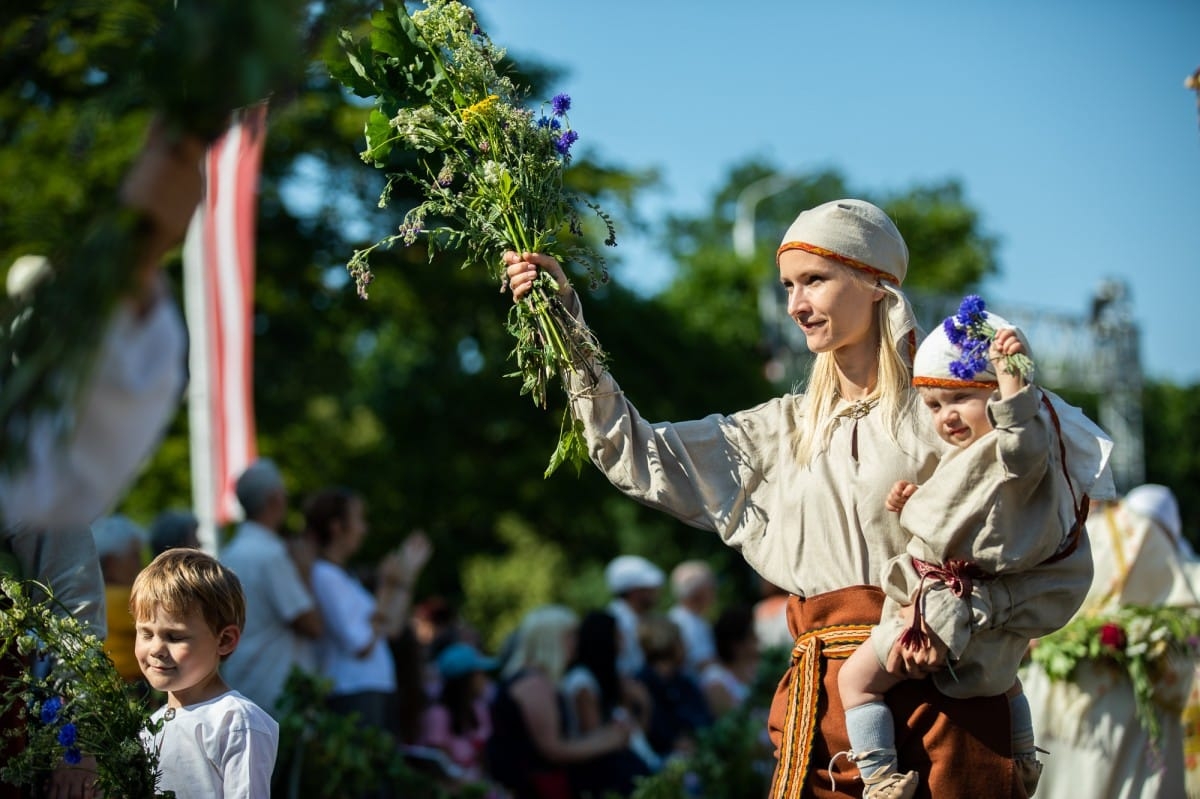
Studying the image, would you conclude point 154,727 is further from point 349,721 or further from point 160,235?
point 349,721

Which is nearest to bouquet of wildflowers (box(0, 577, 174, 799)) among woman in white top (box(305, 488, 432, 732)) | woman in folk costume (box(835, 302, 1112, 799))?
woman in folk costume (box(835, 302, 1112, 799))

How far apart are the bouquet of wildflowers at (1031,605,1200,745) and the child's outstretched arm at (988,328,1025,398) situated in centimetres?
290

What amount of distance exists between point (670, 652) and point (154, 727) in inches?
246

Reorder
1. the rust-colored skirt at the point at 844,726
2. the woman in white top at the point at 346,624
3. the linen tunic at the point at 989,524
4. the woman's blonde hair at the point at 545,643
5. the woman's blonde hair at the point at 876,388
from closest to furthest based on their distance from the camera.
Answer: the linen tunic at the point at 989,524, the rust-colored skirt at the point at 844,726, the woman's blonde hair at the point at 876,388, the woman in white top at the point at 346,624, the woman's blonde hair at the point at 545,643

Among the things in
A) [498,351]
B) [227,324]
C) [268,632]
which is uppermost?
[498,351]

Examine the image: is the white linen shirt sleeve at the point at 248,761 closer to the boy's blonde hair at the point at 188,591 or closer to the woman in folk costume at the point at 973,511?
the boy's blonde hair at the point at 188,591

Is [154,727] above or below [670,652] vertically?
below

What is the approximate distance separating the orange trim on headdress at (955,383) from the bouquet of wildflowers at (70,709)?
2002 mm

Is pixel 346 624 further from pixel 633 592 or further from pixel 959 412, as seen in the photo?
pixel 959 412

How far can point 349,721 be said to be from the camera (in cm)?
645

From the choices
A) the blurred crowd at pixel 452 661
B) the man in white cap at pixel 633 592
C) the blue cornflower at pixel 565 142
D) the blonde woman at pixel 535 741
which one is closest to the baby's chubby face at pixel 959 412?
the blue cornflower at pixel 565 142

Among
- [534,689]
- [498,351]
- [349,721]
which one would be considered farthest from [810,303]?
[498,351]

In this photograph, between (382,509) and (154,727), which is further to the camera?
(382,509)

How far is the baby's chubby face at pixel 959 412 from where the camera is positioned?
3.30 metres
